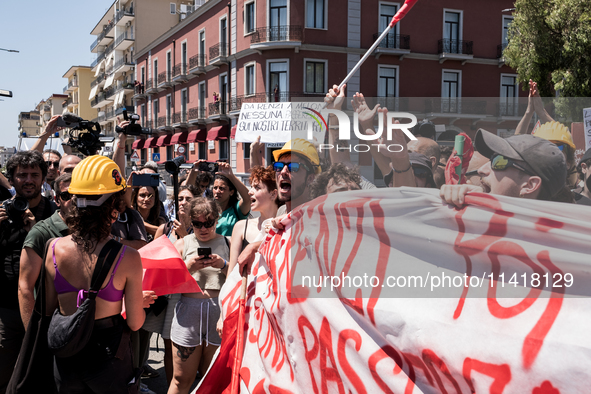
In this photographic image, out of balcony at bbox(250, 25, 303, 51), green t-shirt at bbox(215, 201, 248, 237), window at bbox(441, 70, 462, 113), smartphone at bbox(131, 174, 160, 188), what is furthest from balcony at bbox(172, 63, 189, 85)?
smartphone at bbox(131, 174, 160, 188)

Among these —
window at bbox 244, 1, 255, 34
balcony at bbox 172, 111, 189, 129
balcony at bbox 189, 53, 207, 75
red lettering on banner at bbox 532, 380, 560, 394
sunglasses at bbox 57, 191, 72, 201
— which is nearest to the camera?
red lettering on banner at bbox 532, 380, 560, 394

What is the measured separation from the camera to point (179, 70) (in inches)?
1227

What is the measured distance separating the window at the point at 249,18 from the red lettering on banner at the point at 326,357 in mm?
23978

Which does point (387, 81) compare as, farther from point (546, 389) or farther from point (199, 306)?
point (546, 389)

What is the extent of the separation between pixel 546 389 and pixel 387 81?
24201 mm

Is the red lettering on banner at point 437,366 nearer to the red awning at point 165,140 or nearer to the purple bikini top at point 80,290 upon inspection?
the purple bikini top at point 80,290

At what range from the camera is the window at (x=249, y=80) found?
24.1m

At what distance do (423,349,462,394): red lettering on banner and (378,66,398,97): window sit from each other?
2359 cm

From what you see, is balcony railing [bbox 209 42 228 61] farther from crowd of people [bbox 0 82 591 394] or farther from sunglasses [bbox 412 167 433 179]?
sunglasses [bbox 412 167 433 179]

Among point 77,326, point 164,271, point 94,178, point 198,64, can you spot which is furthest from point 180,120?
point 77,326

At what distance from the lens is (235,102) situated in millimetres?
24875

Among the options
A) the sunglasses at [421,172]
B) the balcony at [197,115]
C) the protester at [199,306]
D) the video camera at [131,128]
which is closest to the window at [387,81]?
the balcony at [197,115]

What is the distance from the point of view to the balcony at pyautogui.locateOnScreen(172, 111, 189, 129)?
30845 millimetres

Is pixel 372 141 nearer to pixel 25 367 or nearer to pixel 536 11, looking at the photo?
pixel 25 367
